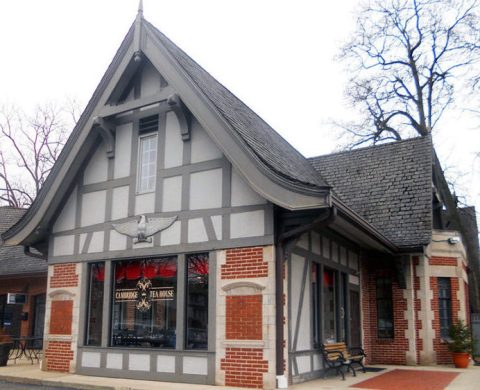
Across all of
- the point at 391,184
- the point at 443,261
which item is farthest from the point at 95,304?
the point at 391,184

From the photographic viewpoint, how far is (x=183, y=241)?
11148mm

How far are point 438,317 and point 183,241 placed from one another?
8481 millimetres

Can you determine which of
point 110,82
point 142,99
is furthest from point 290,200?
point 110,82

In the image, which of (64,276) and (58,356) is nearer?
(58,356)

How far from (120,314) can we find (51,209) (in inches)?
121

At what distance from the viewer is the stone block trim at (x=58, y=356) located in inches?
483

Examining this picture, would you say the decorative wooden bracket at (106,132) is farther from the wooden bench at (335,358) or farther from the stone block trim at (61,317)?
the wooden bench at (335,358)

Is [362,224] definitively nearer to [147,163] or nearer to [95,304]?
[147,163]

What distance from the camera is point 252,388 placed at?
31.5ft

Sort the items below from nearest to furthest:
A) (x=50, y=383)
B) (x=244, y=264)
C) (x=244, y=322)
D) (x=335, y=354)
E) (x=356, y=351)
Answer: (x=244, y=322) < (x=244, y=264) < (x=50, y=383) < (x=335, y=354) < (x=356, y=351)

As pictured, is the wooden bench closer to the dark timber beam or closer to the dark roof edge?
the dark roof edge

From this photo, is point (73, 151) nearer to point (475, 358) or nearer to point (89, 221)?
point (89, 221)

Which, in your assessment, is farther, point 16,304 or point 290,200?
point 16,304

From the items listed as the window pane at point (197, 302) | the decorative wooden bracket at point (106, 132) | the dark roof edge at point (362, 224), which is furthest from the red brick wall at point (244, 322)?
the decorative wooden bracket at point (106, 132)
